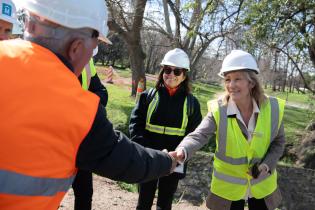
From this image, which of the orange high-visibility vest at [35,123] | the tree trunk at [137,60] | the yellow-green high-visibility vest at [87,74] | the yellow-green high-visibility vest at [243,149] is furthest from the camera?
the tree trunk at [137,60]

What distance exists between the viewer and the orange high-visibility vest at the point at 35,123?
1.51 m

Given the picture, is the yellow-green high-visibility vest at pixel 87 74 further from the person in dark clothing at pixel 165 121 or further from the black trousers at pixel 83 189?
the black trousers at pixel 83 189

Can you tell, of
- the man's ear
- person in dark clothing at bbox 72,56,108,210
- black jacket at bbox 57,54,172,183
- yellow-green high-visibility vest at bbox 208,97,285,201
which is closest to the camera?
black jacket at bbox 57,54,172,183

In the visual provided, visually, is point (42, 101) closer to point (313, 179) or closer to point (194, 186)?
point (194, 186)

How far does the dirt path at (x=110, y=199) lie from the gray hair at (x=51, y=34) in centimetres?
352

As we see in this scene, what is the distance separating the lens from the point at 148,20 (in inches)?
558

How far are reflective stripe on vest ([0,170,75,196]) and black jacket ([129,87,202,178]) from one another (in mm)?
2495

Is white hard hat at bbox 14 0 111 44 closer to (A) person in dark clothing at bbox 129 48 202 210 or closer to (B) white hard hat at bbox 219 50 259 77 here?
(B) white hard hat at bbox 219 50 259 77

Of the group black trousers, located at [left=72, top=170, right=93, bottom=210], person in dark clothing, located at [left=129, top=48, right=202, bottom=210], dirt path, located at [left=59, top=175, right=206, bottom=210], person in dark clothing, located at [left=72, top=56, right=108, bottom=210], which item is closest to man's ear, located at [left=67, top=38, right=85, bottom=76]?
person in dark clothing, located at [left=72, top=56, right=108, bottom=210]

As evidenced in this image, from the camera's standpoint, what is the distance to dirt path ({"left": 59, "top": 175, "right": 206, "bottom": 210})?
5.32m

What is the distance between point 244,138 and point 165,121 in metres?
0.92

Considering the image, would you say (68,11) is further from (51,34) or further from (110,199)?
(110,199)

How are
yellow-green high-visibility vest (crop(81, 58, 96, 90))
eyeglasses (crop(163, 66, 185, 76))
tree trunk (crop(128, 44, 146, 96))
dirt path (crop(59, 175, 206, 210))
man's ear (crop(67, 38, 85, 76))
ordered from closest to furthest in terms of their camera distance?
man's ear (crop(67, 38, 85, 76))
yellow-green high-visibility vest (crop(81, 58, 96, 90))
eyeglasses (crop(163, 66, 185, 76))
dirt path (crop(59, 175, 206, 210))
tree trunk (crop(128, 44, 146, 96))

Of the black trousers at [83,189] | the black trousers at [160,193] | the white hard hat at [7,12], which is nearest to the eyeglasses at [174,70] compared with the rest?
the black trousers at [160,193]
